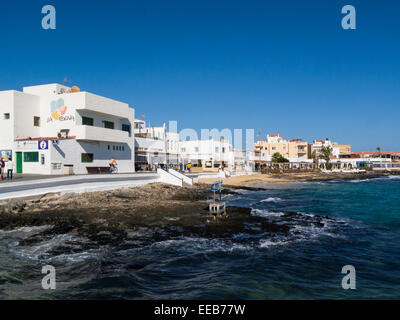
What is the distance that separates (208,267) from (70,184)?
1698cm

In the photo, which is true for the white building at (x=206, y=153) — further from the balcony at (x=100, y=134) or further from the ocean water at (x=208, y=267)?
the ocean water at (x=208, y=267)

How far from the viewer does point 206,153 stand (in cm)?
6919

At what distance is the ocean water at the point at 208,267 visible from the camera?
8094 mm

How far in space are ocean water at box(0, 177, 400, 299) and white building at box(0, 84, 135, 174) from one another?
16463 millimetres

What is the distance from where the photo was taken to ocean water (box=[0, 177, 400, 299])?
Result: 26.6ft

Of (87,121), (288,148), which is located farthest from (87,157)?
(288,148)

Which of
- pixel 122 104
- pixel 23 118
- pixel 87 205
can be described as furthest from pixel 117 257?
pixel 122 104

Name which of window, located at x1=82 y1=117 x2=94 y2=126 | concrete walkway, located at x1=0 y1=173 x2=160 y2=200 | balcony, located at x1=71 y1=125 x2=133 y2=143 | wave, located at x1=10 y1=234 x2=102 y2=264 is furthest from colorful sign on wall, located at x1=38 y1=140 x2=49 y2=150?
wave, located at x1=10 y1=234 x2=102 y2=264

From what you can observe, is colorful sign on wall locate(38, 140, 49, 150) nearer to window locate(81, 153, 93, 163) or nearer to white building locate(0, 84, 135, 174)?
white building locate(0, 84, 135, 174)

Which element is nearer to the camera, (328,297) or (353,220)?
(328,297)

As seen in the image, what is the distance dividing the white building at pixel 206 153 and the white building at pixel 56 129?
33.8 m
